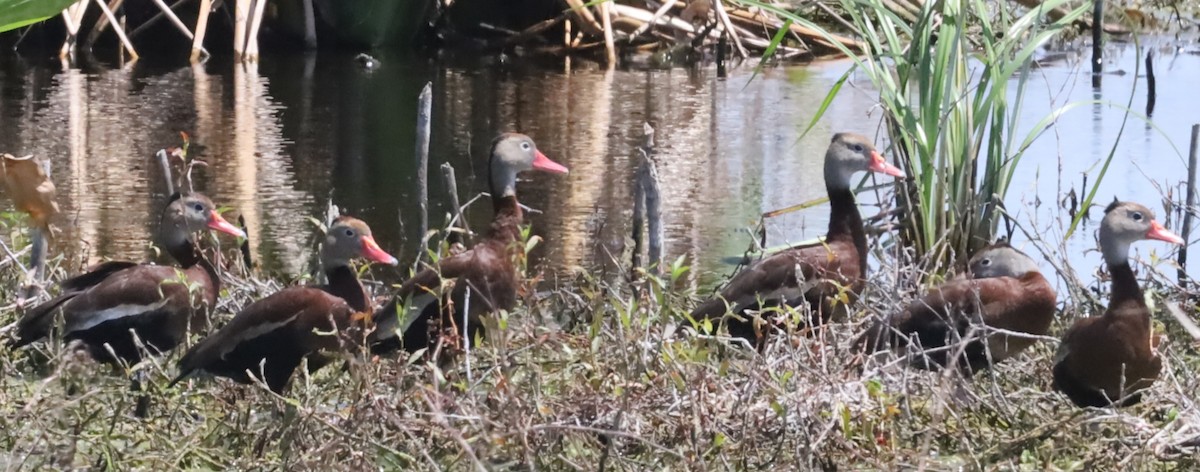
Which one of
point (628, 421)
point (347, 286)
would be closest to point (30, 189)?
point (628, 421)

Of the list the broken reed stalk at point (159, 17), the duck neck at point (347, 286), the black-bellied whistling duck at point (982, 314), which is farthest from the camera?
the broken reed stalk at point (159, 17)

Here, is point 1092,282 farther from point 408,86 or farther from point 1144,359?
point 408,86

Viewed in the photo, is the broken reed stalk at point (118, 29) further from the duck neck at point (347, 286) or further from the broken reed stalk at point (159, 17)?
the duck neck at point (347, 286)

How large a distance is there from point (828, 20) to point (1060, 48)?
3276 mm

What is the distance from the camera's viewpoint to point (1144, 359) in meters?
4.68

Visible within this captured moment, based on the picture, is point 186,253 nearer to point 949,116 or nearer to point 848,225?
point 848,225

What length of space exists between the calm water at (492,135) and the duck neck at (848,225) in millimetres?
852

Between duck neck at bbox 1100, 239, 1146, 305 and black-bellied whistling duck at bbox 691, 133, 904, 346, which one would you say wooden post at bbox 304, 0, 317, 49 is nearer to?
black-bellied whistling duck at bbox 691, 133, 904, 346

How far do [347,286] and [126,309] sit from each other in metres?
0.72

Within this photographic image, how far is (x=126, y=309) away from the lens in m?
5.31

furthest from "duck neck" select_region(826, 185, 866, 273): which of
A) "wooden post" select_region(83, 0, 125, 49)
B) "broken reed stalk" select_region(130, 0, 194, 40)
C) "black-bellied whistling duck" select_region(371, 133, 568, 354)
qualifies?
"wooden post" select_region(83, 0, 125, 49)

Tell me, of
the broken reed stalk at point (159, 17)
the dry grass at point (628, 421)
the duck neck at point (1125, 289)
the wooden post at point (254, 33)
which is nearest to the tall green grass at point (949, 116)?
the duck neck at point (1125, 289)

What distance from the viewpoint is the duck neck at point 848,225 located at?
19.8 ft

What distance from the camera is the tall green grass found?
674 cm
